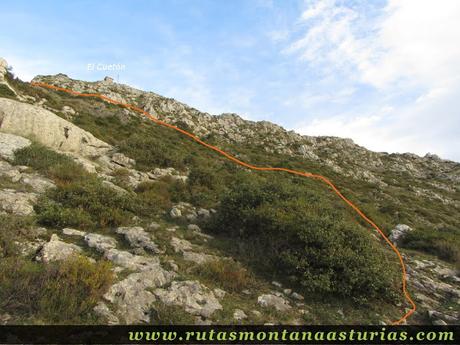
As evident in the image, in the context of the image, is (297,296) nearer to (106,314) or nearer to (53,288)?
(106,314)

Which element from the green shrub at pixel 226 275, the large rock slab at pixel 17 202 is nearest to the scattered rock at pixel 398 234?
the green shrub at pixel 226 275

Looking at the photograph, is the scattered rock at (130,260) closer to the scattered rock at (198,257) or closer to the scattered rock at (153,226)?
the scattered rock at (198,257)

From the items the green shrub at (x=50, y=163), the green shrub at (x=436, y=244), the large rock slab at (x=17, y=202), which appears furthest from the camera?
the green shrub at (x=436, y=244)

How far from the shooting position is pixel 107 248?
301 inches

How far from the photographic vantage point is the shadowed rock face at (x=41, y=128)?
14289mm

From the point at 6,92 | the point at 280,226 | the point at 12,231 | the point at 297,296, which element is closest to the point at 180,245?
the point at 280,226

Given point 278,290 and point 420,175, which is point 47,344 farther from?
point 420,175

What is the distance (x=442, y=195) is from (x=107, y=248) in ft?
152

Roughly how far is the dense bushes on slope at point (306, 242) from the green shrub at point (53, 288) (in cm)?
481

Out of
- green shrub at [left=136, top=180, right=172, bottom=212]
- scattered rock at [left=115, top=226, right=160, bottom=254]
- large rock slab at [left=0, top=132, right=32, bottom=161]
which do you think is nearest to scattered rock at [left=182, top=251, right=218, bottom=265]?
scattered rock at [left=115, top=226, right=160, bottom=254]

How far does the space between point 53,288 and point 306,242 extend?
6499 millimetres

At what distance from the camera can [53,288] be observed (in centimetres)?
543

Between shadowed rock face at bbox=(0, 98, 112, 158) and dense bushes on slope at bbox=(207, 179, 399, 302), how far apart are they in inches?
379

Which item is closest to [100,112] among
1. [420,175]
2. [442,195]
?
[442,195]
